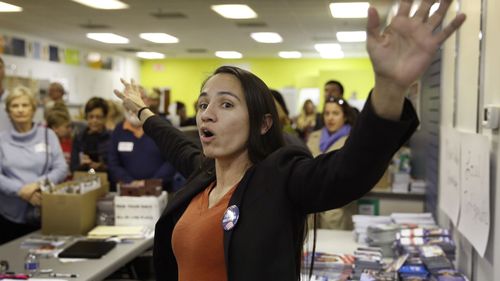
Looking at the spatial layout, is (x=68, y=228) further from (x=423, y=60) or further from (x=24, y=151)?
(x=423, y=60)

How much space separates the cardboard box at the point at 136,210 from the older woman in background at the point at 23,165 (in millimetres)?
466

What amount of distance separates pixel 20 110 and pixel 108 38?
8.14 m

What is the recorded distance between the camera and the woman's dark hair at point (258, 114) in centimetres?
129

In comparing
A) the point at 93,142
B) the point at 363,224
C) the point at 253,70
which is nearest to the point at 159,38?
the point at 253,70

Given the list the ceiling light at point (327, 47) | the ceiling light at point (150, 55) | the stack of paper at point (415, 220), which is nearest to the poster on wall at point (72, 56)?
the ceiling light at point (150, 55)

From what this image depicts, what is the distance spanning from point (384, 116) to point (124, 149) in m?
3.25

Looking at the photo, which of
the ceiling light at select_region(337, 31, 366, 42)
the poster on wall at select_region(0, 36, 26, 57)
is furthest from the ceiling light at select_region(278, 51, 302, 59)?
the poster on wall at select_region(0, 36, 26, 57)

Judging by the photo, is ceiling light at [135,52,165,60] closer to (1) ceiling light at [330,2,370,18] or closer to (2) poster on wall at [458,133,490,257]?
(1) ceiling light at [330,2,370,18]

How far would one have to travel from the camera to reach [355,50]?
13.1m

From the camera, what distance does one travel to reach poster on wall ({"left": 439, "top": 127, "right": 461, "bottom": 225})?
2.33 m

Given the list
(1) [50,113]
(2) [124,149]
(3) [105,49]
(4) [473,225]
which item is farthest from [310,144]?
(3) [105,49]

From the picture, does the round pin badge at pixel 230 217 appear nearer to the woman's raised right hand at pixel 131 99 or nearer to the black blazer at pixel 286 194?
the black blazer at pixel 286 194

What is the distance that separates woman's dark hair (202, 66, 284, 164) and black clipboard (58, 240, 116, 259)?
5.00ft

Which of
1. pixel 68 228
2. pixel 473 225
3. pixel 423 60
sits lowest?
pixel 68 228
